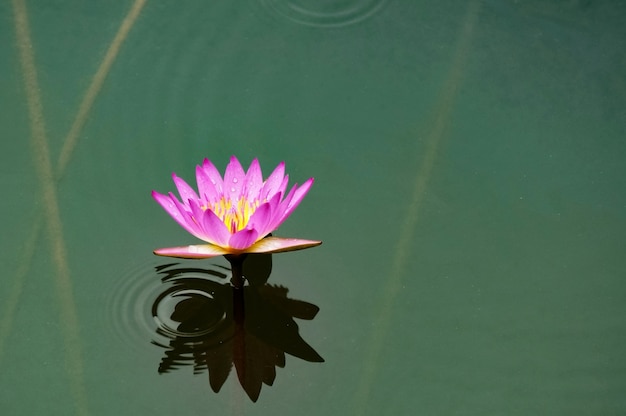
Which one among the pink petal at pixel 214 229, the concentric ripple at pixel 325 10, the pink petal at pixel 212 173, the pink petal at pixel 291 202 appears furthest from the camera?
the concentric ripple at pixel 325 10

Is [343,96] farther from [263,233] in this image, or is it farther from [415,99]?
[263,233]

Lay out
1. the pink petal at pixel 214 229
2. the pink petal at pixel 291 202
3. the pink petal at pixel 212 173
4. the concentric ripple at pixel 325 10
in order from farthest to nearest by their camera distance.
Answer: the concentric ripple at pixel 325 10 < the pink petal at pixel 212 173 < the pink petal at pixel 291 202 < the pink petal at pixel 214 229

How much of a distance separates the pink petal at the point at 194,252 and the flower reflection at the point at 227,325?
158mm

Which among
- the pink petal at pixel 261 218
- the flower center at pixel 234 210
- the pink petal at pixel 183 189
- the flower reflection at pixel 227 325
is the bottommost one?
the flower reflection at pixel 227 325

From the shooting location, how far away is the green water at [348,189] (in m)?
1.87

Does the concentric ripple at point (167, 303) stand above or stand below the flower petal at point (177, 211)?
below

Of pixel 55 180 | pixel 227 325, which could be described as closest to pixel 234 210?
pixel 227 325

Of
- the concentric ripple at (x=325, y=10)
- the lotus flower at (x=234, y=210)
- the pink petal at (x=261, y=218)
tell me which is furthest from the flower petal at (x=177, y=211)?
the concentric ripple at (x=325, y=10)

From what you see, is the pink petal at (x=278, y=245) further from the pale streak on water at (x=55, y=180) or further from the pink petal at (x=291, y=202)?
the pale streak on water at (x=55, y=180)

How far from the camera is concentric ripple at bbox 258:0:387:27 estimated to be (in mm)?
2518

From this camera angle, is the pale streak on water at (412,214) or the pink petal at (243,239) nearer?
the pink petal at (243,239)

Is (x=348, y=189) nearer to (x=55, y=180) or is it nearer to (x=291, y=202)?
(x=291, y=202)

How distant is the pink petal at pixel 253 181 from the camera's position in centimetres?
194

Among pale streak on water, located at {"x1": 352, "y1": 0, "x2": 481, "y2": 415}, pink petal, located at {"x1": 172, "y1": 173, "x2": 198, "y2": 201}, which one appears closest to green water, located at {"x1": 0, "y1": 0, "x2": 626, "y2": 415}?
pale streak on water, located at {"x1": 352, "y1": 0, "x2": 481, "y2": 415}
